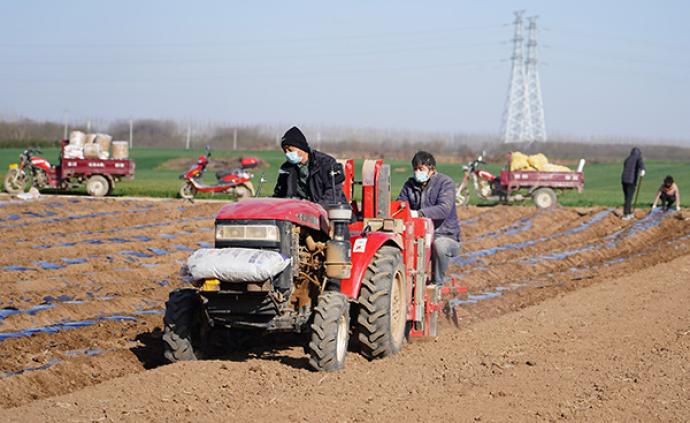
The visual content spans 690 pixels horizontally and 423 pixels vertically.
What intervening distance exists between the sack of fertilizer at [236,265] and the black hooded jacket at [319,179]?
1.13 meters

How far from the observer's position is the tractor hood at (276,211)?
7.66 m

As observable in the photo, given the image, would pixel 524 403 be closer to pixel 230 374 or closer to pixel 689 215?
pixel 230 374

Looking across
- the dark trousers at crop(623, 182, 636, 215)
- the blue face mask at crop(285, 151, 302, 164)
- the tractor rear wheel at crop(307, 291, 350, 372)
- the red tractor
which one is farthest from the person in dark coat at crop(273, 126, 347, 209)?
the dark trousers at crop(623, 182, 636, 215)

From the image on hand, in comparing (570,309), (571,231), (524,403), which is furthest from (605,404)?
(571,231)

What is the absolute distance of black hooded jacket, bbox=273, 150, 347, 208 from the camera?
8.51m

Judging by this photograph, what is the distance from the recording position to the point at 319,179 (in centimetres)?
853

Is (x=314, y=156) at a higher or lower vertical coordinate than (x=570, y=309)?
higher

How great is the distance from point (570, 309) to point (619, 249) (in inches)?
313

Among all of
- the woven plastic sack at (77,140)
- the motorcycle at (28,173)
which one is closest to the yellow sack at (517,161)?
the woven plastic sack at (77,140)

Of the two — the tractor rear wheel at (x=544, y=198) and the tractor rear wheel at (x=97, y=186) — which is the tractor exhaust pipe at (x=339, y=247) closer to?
the tractor rear wheel at (x=544, y=198)

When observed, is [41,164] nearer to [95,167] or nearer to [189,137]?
[95,167]

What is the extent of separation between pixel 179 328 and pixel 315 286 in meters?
1.12

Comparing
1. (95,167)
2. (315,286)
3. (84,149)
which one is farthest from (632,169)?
(315,286)

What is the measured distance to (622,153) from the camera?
57.6 m
